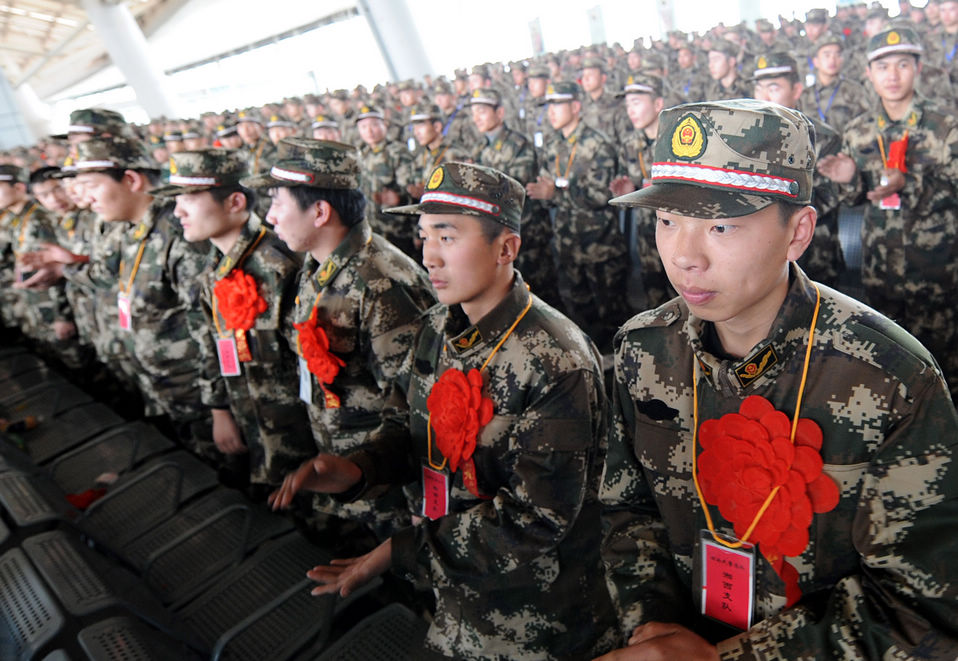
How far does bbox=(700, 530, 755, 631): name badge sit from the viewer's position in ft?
3.87

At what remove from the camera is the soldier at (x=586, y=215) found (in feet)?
17.6

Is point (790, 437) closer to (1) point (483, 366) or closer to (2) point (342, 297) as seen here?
(1) point (483, 366)

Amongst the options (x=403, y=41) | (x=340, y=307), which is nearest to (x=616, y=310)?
(x=340, y=307)

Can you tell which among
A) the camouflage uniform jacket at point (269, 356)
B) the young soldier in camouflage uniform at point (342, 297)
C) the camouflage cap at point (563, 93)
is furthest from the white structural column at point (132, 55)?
the young soldier in camouflage uniform at point (342, 297)

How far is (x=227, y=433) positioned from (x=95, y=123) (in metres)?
2.81

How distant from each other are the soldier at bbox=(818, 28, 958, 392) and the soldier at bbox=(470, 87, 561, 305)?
9.10ft

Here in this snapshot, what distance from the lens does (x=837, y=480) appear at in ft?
3.51

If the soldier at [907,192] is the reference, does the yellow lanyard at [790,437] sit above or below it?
above

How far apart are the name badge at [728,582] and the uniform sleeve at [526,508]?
1.28 feet

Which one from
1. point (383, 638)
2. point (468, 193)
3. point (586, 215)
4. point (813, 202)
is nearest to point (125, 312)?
point (383, 638)

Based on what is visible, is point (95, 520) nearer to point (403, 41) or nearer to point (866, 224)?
point (866, 224)

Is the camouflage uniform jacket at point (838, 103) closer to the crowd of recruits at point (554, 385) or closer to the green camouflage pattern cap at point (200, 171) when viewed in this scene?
the crowd of recruits at point (554, 385)

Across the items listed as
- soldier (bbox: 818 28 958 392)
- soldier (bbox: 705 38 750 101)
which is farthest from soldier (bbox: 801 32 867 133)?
soldier (bbox: 818 28 958 392)

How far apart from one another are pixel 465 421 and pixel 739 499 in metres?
0.77
